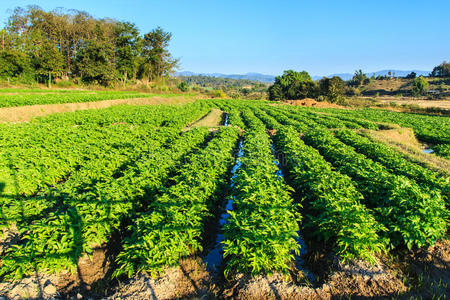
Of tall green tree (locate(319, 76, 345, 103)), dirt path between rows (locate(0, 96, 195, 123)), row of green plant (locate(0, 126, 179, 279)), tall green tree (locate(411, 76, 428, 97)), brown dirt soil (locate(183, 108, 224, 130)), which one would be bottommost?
row of green plant (locate(0, 126, 179, 279))

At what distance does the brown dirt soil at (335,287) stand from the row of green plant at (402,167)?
13.0 feet

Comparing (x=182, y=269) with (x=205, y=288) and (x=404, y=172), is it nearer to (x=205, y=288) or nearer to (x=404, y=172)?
(x=205, y=288)

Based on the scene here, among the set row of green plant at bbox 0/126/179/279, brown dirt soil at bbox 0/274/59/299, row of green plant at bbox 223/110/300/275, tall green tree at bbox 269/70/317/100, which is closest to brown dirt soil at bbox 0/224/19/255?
row of green plant at bbox 0/126/179/279

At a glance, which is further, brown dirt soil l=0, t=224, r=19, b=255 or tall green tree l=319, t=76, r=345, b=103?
tall green tree l=319, t=76, r=345, b=103

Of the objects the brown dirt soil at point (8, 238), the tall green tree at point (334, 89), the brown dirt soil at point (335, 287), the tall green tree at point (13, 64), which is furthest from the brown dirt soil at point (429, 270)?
the tall green tree at point (334, 89)

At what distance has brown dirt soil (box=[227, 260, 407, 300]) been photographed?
4066mm

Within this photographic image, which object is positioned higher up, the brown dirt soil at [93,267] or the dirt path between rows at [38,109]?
the dirt path between rows at [38,109]

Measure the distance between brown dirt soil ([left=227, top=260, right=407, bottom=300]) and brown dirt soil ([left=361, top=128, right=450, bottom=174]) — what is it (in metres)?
8.96

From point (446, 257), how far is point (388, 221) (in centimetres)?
143

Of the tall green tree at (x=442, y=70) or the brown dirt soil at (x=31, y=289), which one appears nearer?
the brown dirt soil at (x=31, y=289)

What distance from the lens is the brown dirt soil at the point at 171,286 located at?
12.9 feet

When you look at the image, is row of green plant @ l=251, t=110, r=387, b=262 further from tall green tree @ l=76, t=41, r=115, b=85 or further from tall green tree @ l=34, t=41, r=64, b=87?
tall green tree @ l=76, t=41, r=115, b=85

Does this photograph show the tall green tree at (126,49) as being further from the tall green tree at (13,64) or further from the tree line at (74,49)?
the tall green tree at (13,64)

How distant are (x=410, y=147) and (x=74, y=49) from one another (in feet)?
224
